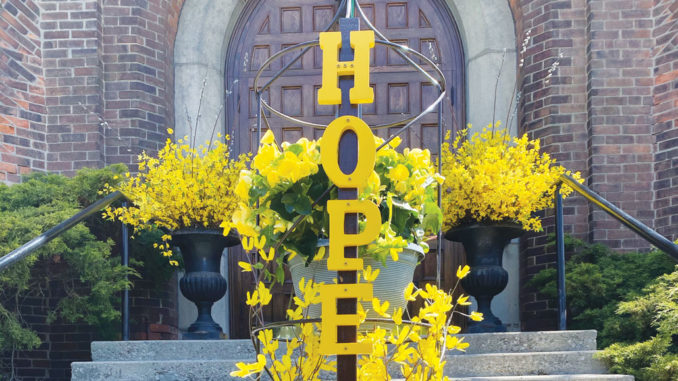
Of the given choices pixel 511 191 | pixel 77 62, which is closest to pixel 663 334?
pixel 511 191

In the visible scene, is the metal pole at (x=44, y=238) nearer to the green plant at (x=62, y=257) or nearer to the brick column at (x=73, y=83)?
the green plant at (x=62, y=257)

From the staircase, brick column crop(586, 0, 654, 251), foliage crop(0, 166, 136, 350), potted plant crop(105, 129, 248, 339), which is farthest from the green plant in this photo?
brick column crop(586, 0, 654, 251)

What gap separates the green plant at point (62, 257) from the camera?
5122 millimetres

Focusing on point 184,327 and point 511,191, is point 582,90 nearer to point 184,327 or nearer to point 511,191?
point 511,191

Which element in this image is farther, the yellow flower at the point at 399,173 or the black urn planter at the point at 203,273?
the black urn planter at the point at 203,273

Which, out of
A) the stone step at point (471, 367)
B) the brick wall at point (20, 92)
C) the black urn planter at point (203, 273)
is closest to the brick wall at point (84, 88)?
the brick wall at point (20, 92)

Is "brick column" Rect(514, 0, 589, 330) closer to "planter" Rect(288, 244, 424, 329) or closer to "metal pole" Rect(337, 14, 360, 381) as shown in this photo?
"planter" Rect(288, 244, 424, 329)

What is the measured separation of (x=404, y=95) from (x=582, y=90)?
4.50 ft

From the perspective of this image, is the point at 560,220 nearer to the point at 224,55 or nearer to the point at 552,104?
the point at 552,104

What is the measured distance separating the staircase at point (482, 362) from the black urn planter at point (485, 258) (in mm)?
873

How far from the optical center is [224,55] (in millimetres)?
7535

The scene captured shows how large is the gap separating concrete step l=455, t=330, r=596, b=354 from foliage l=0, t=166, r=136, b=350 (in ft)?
7.02

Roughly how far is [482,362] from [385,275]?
1.67 metres

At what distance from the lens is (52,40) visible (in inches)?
277
